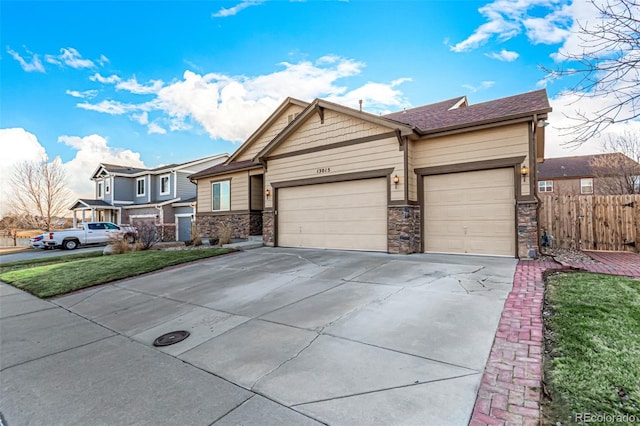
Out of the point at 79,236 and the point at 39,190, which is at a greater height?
the point at 39,190

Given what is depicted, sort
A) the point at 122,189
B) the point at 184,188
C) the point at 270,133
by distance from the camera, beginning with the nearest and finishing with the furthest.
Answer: the point at 270,133
the point at 184,188
the point at 122,189

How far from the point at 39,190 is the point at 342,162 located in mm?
30910

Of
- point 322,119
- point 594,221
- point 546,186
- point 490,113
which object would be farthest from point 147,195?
point 546,186

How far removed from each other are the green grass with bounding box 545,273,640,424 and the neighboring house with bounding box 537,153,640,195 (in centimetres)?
1666

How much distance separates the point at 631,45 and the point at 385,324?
4.32 metres

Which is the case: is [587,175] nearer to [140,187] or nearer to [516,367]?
[516,367]

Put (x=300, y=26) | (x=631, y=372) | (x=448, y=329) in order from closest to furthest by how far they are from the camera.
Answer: (x=631, y=372) → (x=448, y=329) → (x=300, y=26)

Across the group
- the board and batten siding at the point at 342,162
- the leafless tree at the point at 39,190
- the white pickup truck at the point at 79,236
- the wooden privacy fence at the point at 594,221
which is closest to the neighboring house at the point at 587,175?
the wooden privacy fence at the point at 594,221

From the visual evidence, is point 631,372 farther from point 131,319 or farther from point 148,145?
point 148,145

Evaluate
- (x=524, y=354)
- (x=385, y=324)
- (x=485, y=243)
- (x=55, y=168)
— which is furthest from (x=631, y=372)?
(x=55, y=168)

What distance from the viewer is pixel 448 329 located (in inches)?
150

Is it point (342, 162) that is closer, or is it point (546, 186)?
point (342, 162)

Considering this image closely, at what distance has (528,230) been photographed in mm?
8062

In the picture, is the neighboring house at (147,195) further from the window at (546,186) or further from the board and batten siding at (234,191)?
the window at (546,186)
